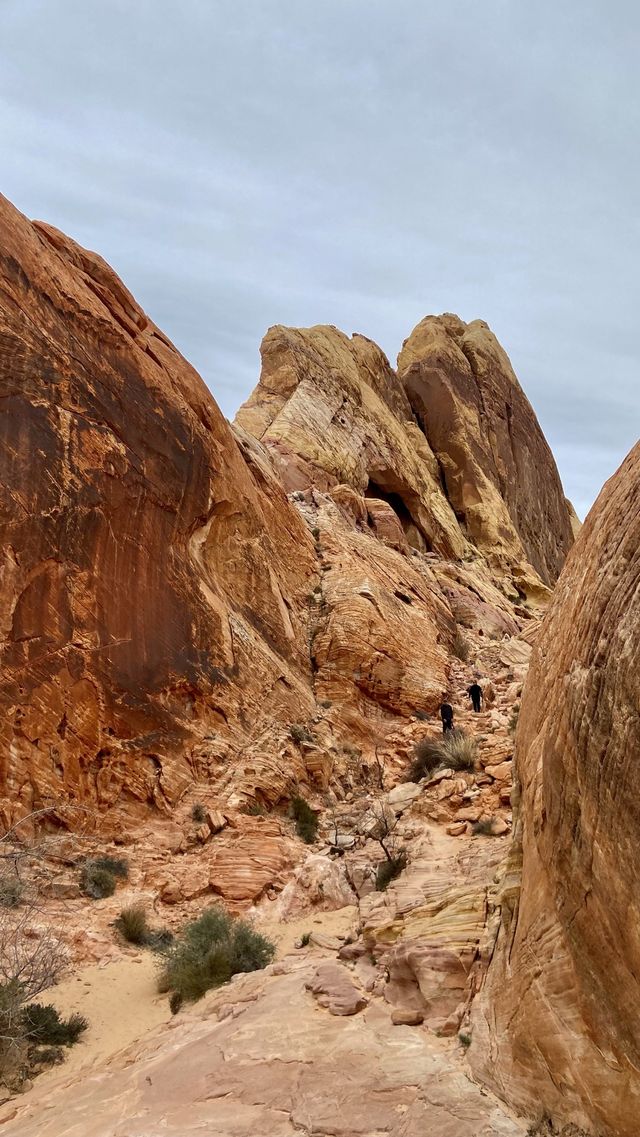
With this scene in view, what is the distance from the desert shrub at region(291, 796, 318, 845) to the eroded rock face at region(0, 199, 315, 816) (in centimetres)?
174

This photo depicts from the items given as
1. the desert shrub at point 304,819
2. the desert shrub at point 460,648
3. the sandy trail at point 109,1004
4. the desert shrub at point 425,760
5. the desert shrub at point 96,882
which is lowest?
the sandy trail at point 109,1004

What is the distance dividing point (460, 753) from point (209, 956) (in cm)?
680

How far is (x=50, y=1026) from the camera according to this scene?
8.02 metres

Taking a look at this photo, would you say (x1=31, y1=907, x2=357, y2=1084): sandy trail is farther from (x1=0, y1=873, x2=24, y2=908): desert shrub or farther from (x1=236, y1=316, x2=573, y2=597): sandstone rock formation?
(x1=236, y1=316, x2=573, y2=597): sandstone rock formation

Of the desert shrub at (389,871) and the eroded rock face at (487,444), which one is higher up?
the eroded rock face at (487,444)

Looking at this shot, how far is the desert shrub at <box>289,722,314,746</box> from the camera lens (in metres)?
16.1

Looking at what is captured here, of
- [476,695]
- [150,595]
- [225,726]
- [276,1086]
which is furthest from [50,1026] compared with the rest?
[476,695]

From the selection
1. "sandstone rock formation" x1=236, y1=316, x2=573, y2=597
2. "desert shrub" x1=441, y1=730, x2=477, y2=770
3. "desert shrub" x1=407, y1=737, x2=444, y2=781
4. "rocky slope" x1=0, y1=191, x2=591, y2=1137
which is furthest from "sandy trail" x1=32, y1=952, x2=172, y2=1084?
"sandstone rock formation" x1=236, y1=316, x2=573, y2=597

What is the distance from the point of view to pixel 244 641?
16.7 metres

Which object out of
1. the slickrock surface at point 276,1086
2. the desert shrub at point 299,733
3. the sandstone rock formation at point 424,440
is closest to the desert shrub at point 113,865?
the slickrock surface at point 276,1086

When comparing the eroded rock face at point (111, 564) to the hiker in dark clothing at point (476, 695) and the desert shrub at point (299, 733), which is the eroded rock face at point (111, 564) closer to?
the desert shrub at point (299, 733)

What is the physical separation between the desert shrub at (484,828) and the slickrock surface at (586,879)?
566cm

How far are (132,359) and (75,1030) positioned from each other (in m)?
13.2

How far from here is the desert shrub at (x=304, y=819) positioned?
13.6 meters
